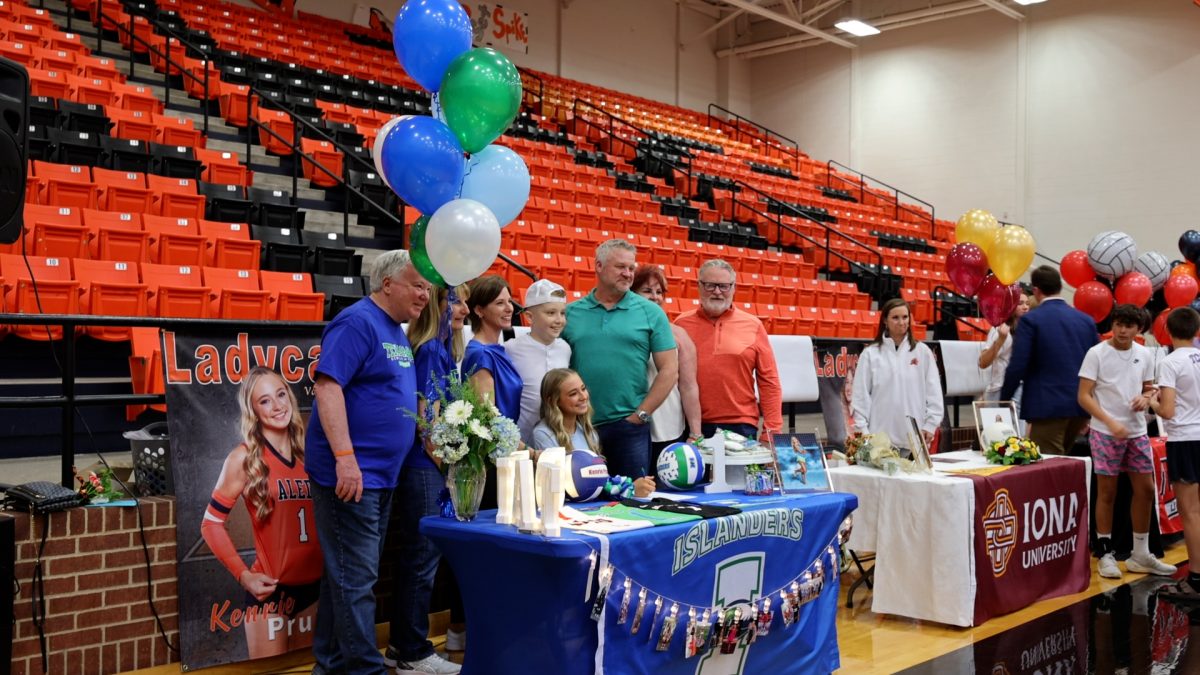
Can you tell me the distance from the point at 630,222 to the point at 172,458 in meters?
9.31

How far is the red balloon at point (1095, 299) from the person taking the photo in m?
8.23

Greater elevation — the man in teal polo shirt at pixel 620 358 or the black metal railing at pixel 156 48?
the black metal railing at pixel 156 48

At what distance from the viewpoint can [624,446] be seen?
4062 mm

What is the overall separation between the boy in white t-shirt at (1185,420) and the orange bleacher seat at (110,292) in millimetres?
5775

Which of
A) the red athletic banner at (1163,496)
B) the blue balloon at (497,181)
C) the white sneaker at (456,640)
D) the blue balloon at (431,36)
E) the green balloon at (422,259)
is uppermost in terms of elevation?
the blue balloon at (431,36)

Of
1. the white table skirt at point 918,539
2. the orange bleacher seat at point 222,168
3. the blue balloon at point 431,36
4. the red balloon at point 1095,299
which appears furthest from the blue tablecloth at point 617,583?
the orange bleacher seat at point 222,168

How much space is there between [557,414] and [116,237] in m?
4.68

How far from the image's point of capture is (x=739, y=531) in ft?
10.6

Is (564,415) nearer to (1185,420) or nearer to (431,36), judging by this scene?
(431,36)

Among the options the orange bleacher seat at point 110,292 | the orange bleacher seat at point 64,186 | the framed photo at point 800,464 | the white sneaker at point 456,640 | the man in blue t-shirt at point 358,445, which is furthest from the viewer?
the orange bleacher seat at point 64,186

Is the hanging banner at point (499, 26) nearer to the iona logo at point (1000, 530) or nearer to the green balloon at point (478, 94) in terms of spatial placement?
the iona logo at point (1000, 530)

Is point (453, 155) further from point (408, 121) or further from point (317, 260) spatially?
point (317, 260)

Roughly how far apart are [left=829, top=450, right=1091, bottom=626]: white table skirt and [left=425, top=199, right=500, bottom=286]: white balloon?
2312mm

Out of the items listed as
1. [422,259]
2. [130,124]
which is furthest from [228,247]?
[422,259]
